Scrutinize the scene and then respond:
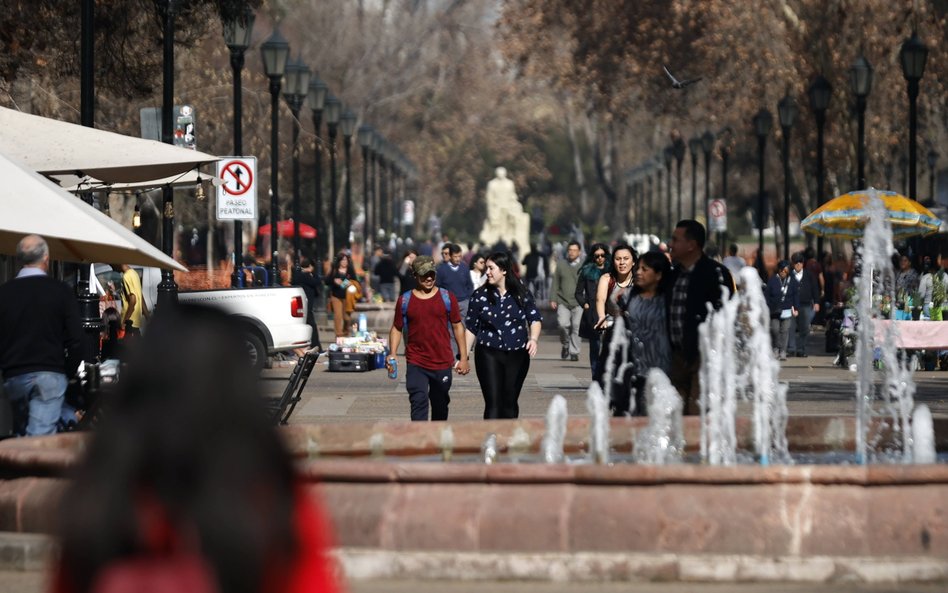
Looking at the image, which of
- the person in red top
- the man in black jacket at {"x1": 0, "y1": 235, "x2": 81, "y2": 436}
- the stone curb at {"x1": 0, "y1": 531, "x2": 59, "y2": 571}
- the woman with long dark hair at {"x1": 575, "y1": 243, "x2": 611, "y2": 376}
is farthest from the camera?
the woman with long dark hair at {"x1": 575, "y1": 243, "x2": 611, "y2": 376}

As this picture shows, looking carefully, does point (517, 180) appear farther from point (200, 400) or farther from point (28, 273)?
point (200, 400)

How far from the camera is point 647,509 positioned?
911 cm

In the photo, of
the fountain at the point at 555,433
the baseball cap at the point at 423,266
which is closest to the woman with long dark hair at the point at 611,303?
the fountain at the point at 555,433

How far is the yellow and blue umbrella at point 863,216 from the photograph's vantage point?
2706cm

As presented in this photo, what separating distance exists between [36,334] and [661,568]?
15.1 ft

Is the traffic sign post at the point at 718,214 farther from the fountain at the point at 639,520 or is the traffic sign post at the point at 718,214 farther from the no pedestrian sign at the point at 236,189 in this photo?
the fountain at the point at 639,520

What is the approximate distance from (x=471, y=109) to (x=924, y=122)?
59074 mm

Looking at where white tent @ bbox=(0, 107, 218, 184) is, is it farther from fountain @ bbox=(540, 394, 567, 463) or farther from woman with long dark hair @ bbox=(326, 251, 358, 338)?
woman with long dark hair @ bbox=(326, 251, 358, 338)

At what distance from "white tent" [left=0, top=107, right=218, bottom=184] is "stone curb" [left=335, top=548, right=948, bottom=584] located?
27.7ft

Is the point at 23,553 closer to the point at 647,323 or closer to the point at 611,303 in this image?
the point at 647,323

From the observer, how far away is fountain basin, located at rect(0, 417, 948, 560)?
9086mm

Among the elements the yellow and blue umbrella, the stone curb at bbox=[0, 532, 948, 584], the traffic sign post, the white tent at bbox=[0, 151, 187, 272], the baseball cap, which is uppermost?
the traffic sign post

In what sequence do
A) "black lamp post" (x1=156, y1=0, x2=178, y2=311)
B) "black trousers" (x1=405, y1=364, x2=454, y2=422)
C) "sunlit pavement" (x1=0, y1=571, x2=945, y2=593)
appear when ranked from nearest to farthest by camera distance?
"sunlit pavement" (x1=0, y1=571, x2=945, y2=593) < "black trousers" (x1=405, y1=364, x2=454, y2=422) < "black lamp post" (x1=156, y1=0, x2=178, y2=311)

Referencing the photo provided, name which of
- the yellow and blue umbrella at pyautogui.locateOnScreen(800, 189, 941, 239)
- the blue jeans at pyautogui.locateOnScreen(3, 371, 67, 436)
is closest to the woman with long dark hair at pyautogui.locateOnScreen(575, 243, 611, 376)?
the yellow and blue umbrella at pyautogui.locateOnScreen(800, 189, 941, 239)
